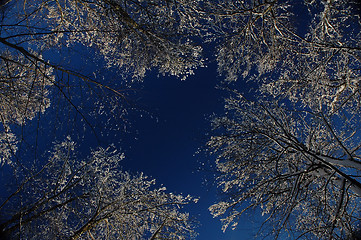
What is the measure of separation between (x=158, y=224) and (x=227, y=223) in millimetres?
1683

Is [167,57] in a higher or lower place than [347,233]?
higher

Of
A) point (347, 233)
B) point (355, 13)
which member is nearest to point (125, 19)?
point (355, 13)

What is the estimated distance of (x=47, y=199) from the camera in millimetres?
4000

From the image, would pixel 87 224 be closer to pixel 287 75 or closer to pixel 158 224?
pixel 158 224

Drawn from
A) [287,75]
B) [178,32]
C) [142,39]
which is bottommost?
[142,39]

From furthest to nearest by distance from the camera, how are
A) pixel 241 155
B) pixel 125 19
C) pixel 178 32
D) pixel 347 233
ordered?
1. pixel 241 155
2. pixel 178 32
3. pixel 125 19
4. pixel 347 233

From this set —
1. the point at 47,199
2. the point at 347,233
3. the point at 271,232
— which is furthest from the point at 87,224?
the point at 347,233

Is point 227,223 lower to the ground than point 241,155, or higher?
lower

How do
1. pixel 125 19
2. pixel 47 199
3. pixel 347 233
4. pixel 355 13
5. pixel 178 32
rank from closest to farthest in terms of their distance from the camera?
pixel 347 233
pixel 355 13
pixel 125 19
pixel 178 32
pixel 47 199

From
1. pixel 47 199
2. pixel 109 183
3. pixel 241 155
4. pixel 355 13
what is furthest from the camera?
pixel 109 183

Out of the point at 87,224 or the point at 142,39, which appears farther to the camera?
the point at 87,224

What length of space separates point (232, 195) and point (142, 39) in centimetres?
344

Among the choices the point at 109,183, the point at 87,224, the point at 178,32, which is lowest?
the point at 87,224

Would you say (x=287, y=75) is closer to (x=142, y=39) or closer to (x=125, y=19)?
(x=142, y=39)
